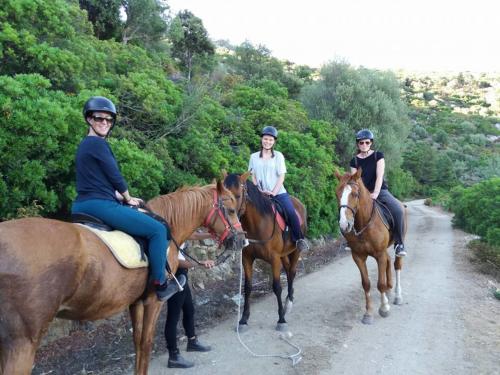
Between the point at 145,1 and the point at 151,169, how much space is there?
41.2 feet

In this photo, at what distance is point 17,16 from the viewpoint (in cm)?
577

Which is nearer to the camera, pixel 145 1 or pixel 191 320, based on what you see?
pixel 191 320

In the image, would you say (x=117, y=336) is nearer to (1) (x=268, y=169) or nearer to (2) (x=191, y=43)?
(1) (x=268, y=169)

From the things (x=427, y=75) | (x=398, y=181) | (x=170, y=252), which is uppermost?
(x=427, y=75)

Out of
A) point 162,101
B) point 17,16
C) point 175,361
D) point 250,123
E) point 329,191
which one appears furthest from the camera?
point 329,191

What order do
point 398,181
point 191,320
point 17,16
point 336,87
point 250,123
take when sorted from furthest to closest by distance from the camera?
point 398,181 → point 336,87 → point 250,123 → point 17,16 → point 191,320

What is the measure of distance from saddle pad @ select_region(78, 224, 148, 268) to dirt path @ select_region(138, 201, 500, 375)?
1.90 m

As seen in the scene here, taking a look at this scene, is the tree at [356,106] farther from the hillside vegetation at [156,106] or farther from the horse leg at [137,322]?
the horse leg at [137,322]

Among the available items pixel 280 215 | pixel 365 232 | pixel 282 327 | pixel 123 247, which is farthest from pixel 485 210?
pixel 123 247

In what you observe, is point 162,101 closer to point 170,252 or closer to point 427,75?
point 170,252

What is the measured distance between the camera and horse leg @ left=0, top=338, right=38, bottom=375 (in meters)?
2.57

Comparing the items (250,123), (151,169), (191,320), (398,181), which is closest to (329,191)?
(250,123)

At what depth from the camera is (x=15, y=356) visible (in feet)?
8.53

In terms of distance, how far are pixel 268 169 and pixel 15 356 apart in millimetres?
4711
